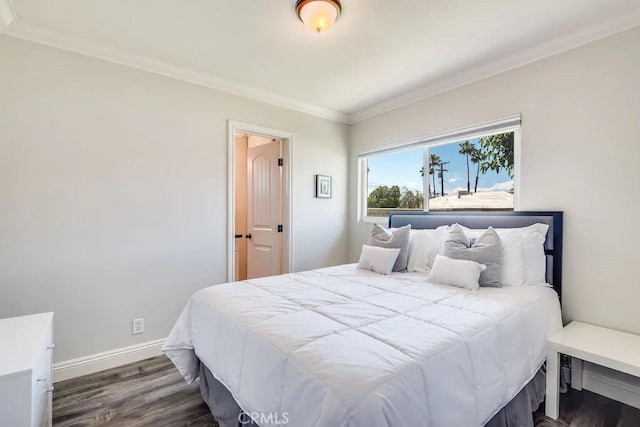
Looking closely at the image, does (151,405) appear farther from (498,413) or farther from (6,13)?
(6,13)

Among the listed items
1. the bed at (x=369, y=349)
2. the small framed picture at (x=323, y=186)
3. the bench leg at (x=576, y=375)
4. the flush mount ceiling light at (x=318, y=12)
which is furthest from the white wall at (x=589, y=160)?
the small framed picture at (x=323, y=186)

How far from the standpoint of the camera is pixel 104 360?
2.39 m

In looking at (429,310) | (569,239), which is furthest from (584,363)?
(429,310)

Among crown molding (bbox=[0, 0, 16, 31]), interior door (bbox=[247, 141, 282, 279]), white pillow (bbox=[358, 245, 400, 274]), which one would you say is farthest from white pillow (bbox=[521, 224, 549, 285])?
crown molding (bbox=[0, 0, 16, 31])

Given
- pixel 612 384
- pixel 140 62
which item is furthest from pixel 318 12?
pixel 612 384

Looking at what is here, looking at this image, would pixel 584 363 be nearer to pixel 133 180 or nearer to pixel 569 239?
pixel 569 239

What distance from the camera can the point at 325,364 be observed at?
105 cm

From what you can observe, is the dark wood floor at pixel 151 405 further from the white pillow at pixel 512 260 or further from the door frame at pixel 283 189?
the door frame at pixel 283 189

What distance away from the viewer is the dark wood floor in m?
1.79

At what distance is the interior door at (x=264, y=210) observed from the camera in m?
3.68

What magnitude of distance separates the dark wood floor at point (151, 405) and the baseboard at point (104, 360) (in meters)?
0.05

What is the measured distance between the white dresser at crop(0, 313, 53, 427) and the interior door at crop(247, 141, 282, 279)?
2.27m

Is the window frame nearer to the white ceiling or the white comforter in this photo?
the white ceiling

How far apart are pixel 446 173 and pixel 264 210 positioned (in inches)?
86.0
